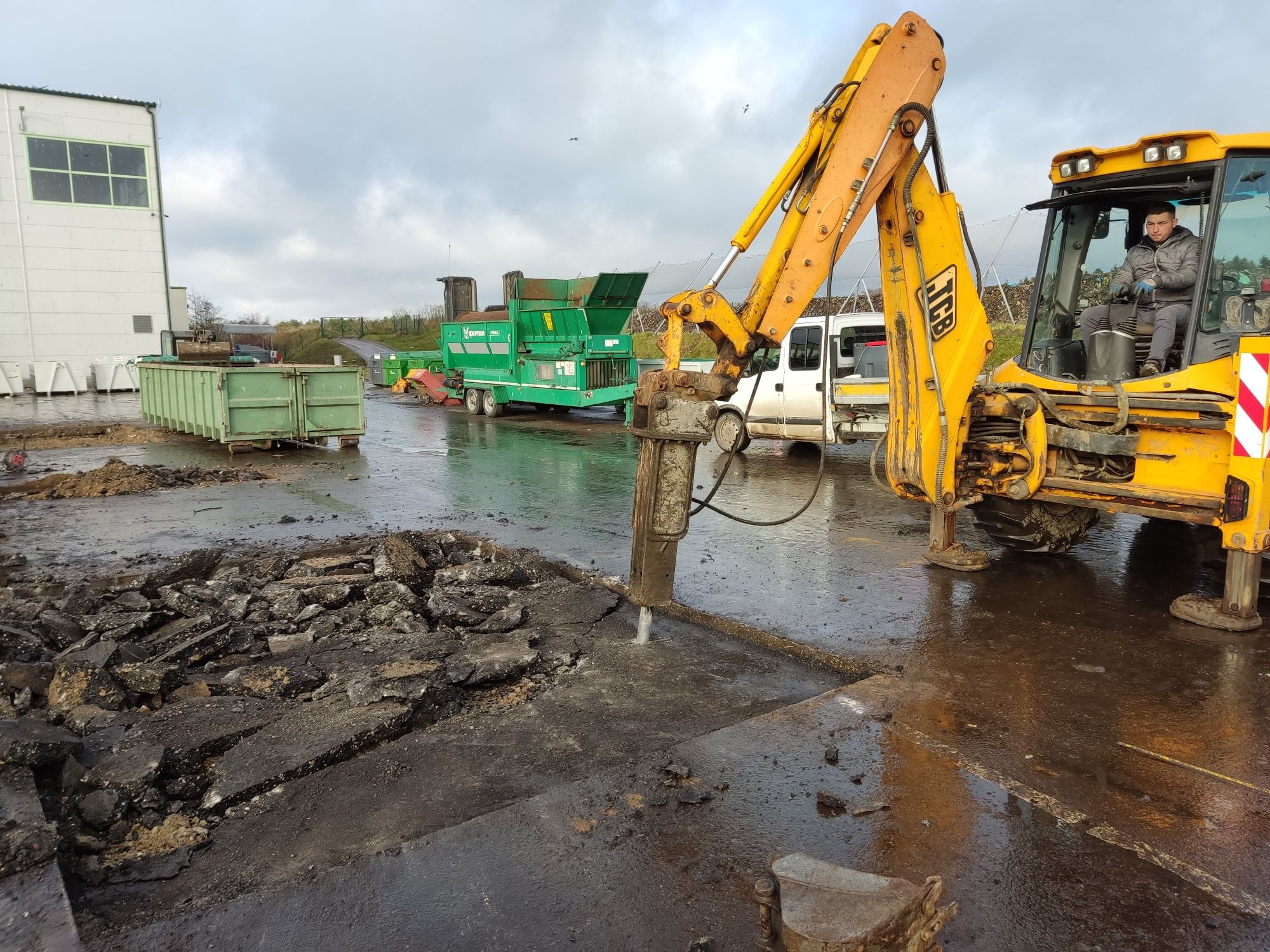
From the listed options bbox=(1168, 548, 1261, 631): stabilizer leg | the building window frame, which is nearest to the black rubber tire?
bbox=(1168, 548, 1261, 631): stabilizer leg

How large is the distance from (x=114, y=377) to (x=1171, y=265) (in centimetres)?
3393

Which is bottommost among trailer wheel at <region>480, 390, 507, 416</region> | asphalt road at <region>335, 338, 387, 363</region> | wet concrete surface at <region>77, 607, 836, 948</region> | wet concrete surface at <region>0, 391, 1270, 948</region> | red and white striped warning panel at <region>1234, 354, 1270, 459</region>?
wet concrete surface at <region>77, 607, 836, 948</region>

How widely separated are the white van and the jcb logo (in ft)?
18.0

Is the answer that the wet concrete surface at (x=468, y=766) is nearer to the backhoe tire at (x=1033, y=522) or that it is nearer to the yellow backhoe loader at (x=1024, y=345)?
the yellow backhoe loader at (x=1024, y=345)

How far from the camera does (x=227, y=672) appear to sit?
4.87 metres

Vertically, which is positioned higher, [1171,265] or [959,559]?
[1171,265]

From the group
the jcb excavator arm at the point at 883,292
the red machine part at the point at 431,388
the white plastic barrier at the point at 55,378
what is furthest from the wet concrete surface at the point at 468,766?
the white plastic barrier at the point at 55,378

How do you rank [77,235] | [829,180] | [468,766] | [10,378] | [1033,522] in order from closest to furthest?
[468,766]
[829,180]
[1033,522]
[10,378]
[77,235]

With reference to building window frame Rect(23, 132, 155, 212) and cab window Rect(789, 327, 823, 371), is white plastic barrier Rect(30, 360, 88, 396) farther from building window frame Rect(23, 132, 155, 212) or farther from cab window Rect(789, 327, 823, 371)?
cab window Rect(789, 327, 823, 371)

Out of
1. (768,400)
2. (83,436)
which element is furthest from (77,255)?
(768,400)

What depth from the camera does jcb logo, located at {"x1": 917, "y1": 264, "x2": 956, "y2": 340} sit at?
20.4 ft

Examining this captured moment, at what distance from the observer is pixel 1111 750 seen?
384 cm

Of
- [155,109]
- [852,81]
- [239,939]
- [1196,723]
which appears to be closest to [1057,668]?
[1196,723]

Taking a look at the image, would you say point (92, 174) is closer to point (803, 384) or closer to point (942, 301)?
point (803, 384)
